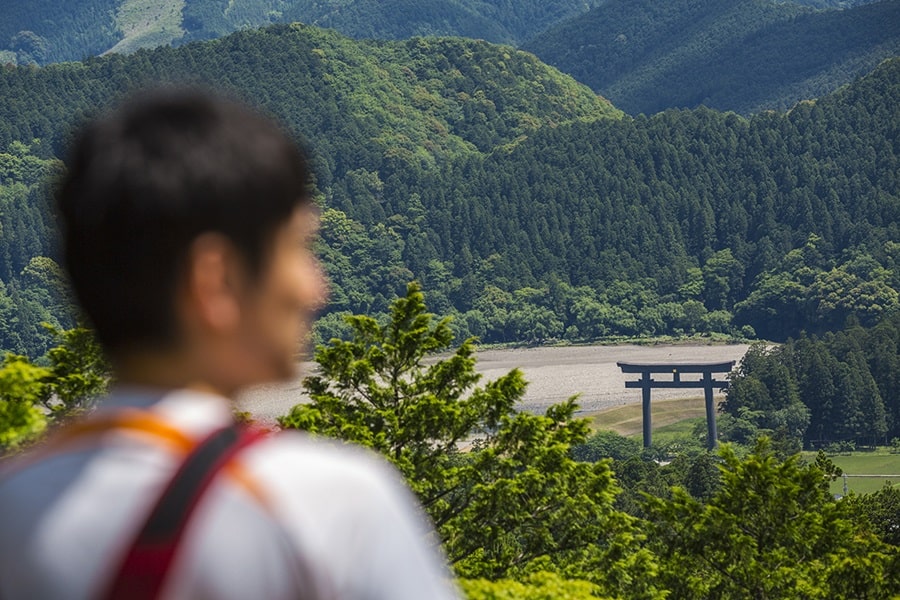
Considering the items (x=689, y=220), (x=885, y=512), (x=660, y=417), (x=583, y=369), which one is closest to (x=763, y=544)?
(x=885, y=512)

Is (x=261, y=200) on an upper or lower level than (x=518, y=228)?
lower

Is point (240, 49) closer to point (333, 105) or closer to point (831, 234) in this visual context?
point (333, 105)

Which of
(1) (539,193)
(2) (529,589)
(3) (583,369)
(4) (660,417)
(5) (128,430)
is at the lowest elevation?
(2) (529,589)

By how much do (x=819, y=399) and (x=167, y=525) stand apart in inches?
4025

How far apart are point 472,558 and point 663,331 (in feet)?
386

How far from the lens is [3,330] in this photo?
13975cm

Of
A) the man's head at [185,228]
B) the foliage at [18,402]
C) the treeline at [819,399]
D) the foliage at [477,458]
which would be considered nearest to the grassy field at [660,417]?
the treeline at [819,399]

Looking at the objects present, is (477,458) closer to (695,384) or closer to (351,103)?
(695,384)

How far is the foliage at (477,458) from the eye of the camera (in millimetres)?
26234

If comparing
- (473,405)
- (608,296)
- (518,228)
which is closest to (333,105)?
(518,228)

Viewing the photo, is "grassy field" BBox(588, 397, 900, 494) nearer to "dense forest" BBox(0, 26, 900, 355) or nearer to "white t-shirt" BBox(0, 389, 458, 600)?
"dense forest" BBox(0, 26, 900, 355)

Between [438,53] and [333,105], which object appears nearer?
[333,105]

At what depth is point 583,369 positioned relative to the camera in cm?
12281

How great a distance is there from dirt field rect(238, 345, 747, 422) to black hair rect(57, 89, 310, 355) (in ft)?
306
